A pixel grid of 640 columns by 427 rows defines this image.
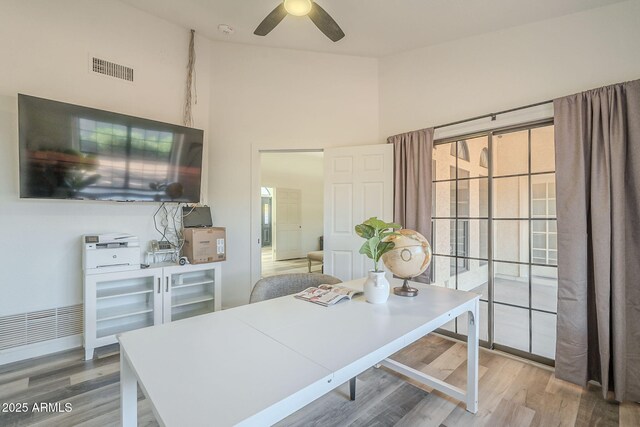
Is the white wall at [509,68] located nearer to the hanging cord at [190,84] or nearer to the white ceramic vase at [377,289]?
the white ceramic vase at [377,289]

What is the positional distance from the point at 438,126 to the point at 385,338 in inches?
98.8

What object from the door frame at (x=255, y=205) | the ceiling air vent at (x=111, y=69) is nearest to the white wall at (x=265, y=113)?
the door frame at (x=255, y=205)

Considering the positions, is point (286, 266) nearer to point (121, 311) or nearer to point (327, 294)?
point (121, 311)

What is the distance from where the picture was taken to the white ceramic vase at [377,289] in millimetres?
1620

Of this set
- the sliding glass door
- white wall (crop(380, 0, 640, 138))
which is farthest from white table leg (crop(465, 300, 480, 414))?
white wall (crop(380, 0, 640, 138))

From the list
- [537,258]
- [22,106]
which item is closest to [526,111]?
[537,258]

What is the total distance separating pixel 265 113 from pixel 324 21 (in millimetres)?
1735

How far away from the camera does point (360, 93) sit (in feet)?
11.8

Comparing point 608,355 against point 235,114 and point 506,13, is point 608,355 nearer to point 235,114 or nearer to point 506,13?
point 506,13

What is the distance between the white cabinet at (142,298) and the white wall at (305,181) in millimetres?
4631

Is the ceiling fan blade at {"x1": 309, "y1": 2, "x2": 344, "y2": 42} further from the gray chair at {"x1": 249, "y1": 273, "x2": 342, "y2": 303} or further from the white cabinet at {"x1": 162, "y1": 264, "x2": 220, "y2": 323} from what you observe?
the white cabinet at {"x1": 162, "y1": 264, "x2": 220, "y2": 323}

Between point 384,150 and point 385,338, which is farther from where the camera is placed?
point 384,150

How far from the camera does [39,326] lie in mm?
2502

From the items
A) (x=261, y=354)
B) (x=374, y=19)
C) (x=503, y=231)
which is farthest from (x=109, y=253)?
(x=503, y=231)
